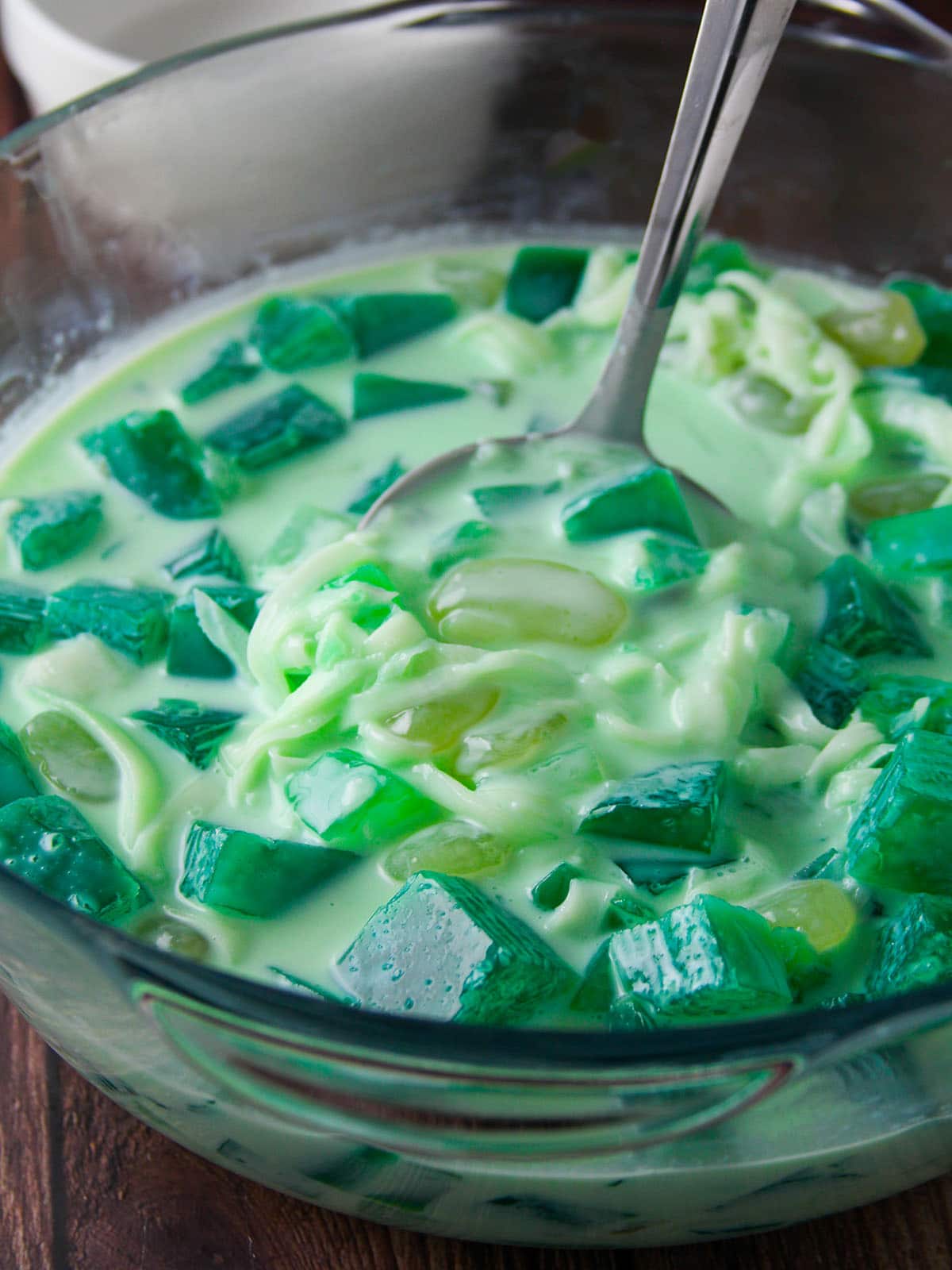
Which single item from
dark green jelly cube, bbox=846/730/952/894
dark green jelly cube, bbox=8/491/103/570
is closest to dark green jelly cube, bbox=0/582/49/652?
dark green jelly cube, bbox=8/491/103/570

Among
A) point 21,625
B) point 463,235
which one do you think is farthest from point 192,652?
point 463,235

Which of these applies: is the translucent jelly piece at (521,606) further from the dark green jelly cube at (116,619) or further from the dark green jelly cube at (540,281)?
the dark green jelly cube at (540,281)

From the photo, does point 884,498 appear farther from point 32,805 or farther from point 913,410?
point 32,805

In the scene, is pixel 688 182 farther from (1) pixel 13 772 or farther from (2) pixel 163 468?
(1) pixel 13 772

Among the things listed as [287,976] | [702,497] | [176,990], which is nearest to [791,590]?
[702,497]

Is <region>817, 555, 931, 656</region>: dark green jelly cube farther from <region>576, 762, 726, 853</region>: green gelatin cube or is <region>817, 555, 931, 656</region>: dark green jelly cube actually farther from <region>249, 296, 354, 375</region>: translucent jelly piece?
<region>249, 296, 354, 375</region>: translucent jelly piece

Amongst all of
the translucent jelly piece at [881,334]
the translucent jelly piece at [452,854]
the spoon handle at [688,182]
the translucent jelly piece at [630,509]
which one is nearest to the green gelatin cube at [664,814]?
the translucent jelly piece at [452,854]
